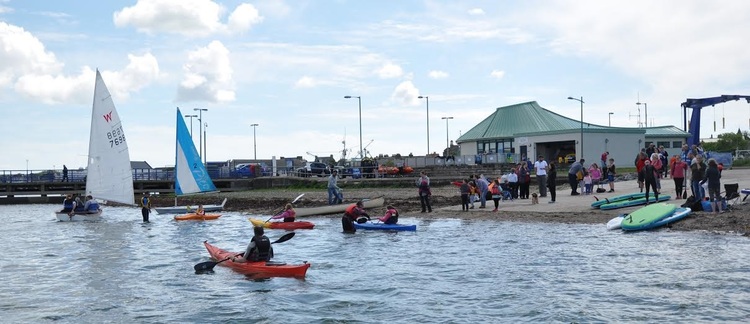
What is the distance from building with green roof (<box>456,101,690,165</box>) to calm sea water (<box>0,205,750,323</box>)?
38.5 metres

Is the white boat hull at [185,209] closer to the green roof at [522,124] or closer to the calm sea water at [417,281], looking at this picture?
the calm sea water at [417,281]

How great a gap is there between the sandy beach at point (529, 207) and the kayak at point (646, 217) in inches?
20.7

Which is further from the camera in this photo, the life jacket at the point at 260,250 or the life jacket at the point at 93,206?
the life jacket at the point at 93,206

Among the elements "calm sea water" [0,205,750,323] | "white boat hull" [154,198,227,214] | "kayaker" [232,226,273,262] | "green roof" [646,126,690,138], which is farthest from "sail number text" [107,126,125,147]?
"green roof" [646,126,690,138]

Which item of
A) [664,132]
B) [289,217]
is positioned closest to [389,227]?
[289,217]

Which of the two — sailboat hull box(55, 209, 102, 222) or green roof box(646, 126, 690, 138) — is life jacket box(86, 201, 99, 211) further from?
green roof box(646, 126, 690, 138)

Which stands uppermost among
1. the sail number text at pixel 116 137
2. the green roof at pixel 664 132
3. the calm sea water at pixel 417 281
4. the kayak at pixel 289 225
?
the green roof at pixel 664 132

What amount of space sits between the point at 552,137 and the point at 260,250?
51189 millimetres

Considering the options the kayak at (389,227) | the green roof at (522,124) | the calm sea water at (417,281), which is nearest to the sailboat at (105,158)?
the calm sea water at (417,281)

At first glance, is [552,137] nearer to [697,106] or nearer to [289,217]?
A: [697,106]

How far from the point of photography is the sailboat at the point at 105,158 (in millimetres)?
37250

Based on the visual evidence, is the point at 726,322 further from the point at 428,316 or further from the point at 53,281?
the point at 53,281

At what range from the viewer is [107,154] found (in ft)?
124

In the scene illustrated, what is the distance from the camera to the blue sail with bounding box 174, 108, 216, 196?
40812mm
